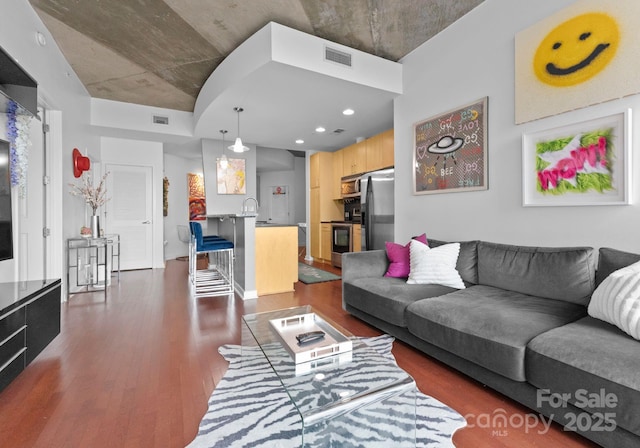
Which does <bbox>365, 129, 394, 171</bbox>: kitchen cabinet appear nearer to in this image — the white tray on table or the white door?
the white tray on table

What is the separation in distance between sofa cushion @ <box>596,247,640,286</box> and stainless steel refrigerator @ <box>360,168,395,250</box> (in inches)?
99.6

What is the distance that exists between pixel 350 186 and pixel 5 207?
16.0ft

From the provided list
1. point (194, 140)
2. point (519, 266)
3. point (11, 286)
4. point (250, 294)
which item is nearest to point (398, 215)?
point (519, 266)

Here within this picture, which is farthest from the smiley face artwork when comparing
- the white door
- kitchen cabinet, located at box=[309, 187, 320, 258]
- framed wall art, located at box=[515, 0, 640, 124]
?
the white door

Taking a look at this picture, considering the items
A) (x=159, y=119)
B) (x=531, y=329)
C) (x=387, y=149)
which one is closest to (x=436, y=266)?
(x=531, y=329)

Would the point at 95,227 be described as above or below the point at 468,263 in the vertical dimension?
above

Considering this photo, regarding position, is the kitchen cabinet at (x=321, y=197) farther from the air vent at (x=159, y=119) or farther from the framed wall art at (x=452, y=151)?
the framed wall art at (x=452, y=151)

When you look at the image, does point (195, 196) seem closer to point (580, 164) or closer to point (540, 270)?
point (540, 270)

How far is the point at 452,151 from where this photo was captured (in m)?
3.17

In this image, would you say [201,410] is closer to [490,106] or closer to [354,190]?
[490,106]

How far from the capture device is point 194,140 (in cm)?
→ 589

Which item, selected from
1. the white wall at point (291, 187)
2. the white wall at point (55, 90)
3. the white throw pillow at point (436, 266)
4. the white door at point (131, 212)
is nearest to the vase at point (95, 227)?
the white wall at point (55, 90)

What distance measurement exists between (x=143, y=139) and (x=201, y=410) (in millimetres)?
5577

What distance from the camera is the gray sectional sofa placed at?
125 centimetres
